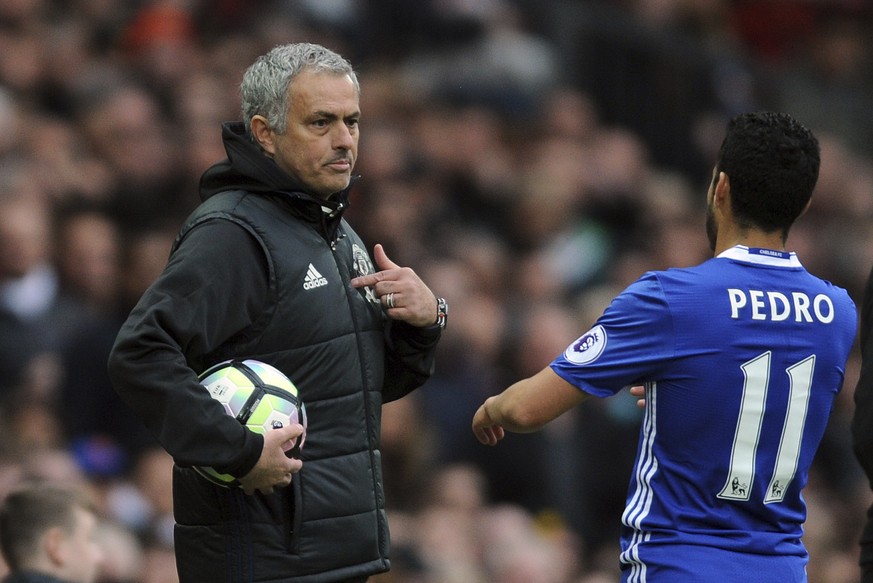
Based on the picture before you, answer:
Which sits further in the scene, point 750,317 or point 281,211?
point 281,211

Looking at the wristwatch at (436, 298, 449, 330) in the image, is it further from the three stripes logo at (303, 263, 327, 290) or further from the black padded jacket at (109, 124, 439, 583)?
the three stripes logo at (303, 263, 327, 290)

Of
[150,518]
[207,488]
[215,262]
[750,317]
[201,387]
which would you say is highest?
[750,317]

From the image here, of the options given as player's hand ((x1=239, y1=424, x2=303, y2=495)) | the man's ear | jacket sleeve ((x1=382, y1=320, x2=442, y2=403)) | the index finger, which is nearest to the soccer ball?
player's hand ((x1=239, y1=424, x2=303, y2=495))

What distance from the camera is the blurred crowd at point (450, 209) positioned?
6805 millimetres

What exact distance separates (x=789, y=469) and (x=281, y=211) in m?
1.56

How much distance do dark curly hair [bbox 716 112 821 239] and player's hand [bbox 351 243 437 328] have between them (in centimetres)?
93

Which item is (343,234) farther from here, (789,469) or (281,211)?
(789,469)

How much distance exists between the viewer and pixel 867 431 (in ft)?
14.4

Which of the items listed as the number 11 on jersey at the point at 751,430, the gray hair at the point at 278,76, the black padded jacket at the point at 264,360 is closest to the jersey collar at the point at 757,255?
the number 11 on jersey at the point at 751,430

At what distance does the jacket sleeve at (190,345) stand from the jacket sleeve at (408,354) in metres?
0.60

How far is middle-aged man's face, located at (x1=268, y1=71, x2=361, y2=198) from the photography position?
4184mm

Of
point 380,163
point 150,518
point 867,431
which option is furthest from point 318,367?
point 380,163

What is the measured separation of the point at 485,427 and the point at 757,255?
92 centimetres

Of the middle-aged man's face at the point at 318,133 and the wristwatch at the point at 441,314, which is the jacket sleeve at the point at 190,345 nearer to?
the middle-aged man's face at the point at 318,133
